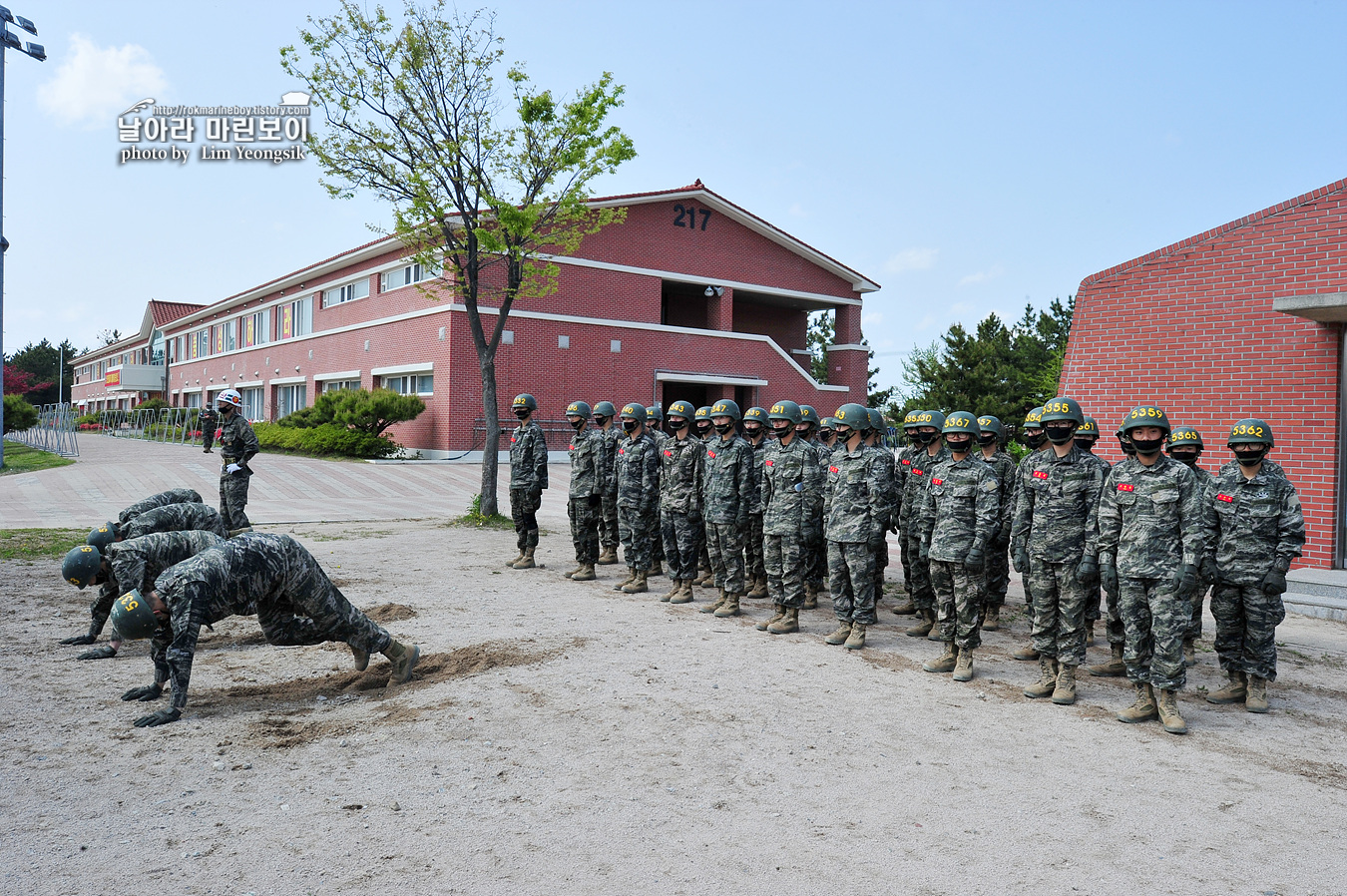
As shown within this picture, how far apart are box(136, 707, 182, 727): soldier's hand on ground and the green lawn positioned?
21052 millimetres

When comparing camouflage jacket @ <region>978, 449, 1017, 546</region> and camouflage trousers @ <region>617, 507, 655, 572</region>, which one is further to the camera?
camouflage trousers @ <region>617, 507, 655, 572</region>

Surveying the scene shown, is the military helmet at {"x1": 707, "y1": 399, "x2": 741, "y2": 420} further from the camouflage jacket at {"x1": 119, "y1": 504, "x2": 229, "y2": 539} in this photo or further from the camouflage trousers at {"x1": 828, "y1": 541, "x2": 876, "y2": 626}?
the camouflage jacket at {"x1": 119, "y1": 504, "x2": 229, "y2": 539}

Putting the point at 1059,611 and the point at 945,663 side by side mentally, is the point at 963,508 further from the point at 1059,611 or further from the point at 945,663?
the point at 945,663

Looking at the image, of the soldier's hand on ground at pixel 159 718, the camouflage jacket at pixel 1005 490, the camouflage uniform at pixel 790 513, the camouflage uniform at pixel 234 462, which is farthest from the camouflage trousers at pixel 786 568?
the camouflage uniform at pixel 234 462

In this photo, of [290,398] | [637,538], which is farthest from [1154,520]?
[290,398]

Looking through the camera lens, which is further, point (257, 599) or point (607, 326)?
point (607, 326)

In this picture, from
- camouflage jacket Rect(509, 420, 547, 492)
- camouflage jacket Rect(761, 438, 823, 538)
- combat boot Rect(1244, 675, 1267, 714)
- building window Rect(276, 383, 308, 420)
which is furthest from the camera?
building window Rect(276, 383, 308, 420)

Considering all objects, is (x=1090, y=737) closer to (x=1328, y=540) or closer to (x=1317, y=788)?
(x=1317, y=788)

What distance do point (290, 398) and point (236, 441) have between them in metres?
32.3

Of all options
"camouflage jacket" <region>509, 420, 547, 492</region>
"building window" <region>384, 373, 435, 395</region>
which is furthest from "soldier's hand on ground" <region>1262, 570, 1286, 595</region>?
"building window" <region>384, 373, 435, 395</region>

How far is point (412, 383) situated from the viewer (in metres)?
29.8

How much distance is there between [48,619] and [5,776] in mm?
4121

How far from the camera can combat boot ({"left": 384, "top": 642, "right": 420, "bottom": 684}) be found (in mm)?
5980

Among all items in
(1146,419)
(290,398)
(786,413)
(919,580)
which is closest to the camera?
(1146,419)
